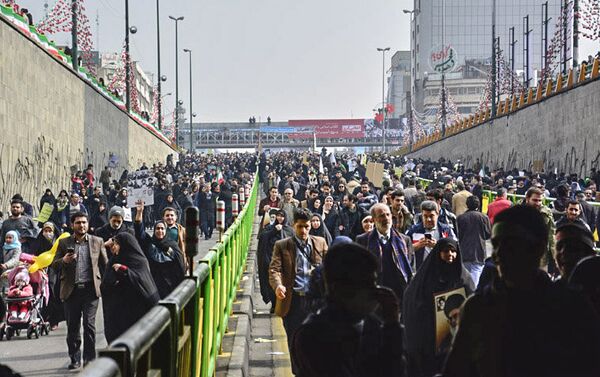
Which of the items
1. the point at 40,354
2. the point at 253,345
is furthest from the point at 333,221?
the point at 40,354

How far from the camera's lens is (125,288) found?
33.4 feet

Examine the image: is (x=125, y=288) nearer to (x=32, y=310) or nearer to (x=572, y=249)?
(x=32, y=310)

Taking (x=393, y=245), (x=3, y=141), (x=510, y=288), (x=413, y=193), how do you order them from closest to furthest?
(x=510, y=288)
(x=393, y=245)
(x=413, y=193)
(x=3, y=141)

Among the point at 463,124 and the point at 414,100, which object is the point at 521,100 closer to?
the point at 463,124

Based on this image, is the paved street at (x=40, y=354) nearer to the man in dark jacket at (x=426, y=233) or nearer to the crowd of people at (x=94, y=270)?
the crowd of people at (x=94, y=270)

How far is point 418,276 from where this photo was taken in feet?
23.9

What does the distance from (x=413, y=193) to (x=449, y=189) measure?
264cm

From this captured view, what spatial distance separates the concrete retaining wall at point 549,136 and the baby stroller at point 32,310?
2363 centimetres

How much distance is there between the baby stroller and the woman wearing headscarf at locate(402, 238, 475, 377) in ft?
22.3

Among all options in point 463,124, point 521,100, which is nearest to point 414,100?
point 463,124

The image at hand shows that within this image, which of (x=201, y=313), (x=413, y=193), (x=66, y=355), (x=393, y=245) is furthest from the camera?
(x=413, y=193)

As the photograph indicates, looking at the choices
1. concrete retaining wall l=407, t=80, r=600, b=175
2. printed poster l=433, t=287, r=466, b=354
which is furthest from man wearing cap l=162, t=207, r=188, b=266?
concrete retaining wall l=407, t=80, r=600, b=175

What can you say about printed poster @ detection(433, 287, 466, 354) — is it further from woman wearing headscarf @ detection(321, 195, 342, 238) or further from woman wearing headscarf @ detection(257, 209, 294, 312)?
woman wearing headscarf @ detection(321, 195, 342, 238)

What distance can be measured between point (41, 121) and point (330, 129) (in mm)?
129271
